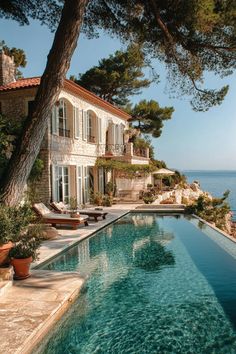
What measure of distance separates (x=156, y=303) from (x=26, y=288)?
2.54 m

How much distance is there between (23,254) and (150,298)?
110 inches

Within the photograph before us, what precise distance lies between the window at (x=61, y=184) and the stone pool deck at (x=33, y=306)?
371 inches

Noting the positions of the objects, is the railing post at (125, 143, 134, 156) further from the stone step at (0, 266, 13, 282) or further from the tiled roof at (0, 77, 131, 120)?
the stone step at (0, 266, 13, 282)

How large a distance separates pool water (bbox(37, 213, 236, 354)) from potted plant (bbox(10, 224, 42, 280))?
1.33 metres

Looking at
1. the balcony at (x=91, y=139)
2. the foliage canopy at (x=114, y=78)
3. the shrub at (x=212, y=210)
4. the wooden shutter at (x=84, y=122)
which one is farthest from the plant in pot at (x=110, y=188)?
the foliage canopy at (x=114, y=78)

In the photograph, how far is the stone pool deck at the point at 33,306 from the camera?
4443 mm

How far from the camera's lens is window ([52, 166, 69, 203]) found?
57.3 ft

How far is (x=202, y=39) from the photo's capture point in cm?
1223

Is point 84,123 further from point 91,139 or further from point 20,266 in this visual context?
point 20,266

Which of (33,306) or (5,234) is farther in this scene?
(5,234)

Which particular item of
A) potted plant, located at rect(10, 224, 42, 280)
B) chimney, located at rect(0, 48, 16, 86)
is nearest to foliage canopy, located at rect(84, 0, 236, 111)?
chimney, located at rect(0, 48, 16, 86)

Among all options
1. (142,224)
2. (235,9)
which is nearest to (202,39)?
(235,9)

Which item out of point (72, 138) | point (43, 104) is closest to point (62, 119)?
point (72, 138)

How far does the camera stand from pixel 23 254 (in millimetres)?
6832
